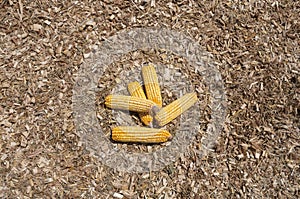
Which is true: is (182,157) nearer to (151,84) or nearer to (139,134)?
(139,134)

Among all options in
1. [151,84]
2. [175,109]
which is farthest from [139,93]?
[175,109]

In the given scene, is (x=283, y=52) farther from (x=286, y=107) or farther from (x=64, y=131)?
(x=64, y=131)

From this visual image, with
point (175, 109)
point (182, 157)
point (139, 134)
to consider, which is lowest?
point (182, 157)

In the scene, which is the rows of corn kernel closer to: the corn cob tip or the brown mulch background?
the corn cob tip

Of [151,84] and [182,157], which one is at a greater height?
[151,84]

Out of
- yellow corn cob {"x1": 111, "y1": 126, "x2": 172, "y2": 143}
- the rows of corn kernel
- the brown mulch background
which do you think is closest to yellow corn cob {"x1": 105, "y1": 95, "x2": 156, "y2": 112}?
the rows of corn kernel

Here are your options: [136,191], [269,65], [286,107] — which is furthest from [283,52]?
[136,191]

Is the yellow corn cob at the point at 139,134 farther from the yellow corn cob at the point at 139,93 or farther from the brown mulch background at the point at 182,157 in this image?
the brown mulch background at the point at 182,157

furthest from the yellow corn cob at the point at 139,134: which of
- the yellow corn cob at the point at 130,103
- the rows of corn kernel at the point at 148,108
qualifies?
the yellow corn cob at the point at 130,103
